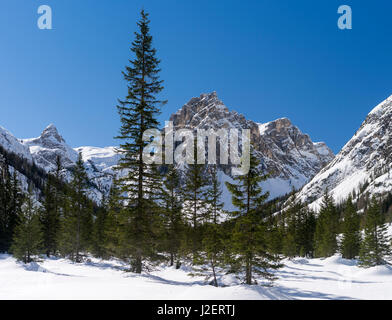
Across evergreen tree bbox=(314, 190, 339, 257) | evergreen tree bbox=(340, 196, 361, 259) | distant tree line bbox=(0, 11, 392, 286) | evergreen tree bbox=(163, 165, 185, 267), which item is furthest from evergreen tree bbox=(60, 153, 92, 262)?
evergreen tree bbox=(340, 196, 361, 259)

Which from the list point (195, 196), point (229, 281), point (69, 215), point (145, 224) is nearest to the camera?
point (145, 224)

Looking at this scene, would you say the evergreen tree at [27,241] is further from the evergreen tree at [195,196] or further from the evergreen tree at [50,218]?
the evergreen tree at [195,196]

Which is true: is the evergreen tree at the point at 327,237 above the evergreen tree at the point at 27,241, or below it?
below

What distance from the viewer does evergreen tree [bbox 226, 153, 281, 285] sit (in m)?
15.1

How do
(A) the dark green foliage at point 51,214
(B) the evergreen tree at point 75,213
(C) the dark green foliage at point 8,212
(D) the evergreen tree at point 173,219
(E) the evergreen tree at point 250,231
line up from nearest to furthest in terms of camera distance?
(E) the evergreen tree at point 250,231
(D) the evergreen tree at point 173,219
(B) the evergreen tree at point 75,213
(A) the dark green foliage at point 51,214
(C) the dark green foliage at point 8,212

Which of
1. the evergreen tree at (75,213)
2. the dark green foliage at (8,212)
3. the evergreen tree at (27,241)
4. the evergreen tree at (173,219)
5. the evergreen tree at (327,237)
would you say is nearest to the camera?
the evergreen tree at (27,241)

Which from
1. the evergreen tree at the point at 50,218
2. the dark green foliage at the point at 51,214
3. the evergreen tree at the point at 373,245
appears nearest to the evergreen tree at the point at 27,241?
the dark green foliage at the point at 51,214

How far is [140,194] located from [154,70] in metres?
8.93

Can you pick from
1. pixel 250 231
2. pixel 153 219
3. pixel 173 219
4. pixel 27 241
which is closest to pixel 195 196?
pixel 173 219

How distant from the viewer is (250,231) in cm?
1537

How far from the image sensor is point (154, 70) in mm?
18828

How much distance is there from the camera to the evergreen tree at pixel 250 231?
1510 cm
